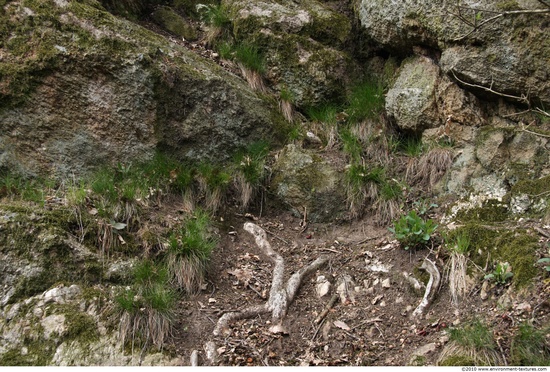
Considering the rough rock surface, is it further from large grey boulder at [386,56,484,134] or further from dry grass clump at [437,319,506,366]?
dry grass clump at [437,319,506,366]

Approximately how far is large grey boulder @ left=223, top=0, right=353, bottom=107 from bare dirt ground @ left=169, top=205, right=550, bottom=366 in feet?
8.19

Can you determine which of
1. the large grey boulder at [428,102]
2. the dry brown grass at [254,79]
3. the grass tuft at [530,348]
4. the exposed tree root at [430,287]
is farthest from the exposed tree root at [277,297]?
the dry brown grass at [254,79]

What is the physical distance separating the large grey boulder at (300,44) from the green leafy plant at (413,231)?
9.23 feet

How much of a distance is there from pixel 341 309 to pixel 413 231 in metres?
1.08

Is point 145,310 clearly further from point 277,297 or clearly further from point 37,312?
point 277,297

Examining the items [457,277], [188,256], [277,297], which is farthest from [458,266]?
[188,256]

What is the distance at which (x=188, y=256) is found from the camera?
510 centimetres

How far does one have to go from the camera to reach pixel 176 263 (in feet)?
16.5

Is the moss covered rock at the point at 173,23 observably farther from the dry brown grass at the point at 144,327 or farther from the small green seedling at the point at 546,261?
the small green seedling at the point at 546,261

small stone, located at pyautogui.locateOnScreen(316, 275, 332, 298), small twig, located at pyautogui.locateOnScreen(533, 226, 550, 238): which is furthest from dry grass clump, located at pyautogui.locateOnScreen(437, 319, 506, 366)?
small stone, located at pyautogui.locateOnScreen(316, 275, 332, 298)

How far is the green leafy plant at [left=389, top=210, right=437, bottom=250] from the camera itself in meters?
5.17

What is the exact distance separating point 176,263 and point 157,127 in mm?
1905

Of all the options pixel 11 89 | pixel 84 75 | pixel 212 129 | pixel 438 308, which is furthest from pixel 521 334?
pixel 11 89

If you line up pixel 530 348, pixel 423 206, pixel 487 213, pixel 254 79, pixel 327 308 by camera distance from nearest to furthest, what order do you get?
pixel 530 348, pixel 327 308, pixel 487 213, pixel 423 206, pixel 254 79
